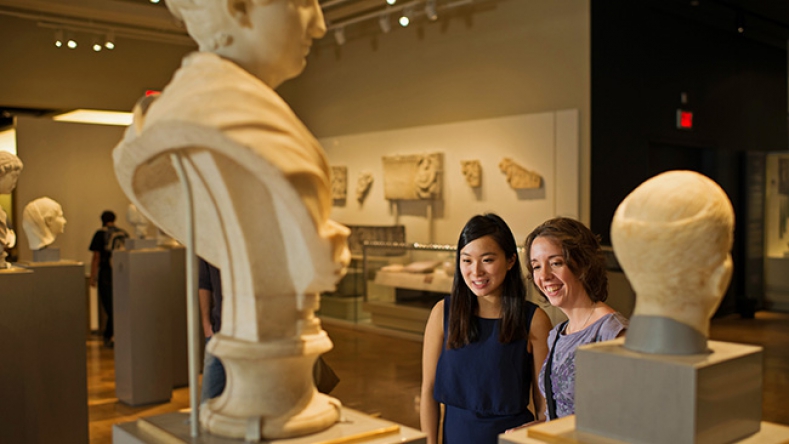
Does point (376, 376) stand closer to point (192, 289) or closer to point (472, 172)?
point (472, 172)

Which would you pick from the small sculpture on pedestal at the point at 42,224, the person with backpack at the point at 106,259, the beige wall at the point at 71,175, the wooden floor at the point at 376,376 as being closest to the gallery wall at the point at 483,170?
the wooden floor at the point at 376,376

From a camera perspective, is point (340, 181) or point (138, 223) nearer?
point (138, 223)

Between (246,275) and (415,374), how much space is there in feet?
17.0

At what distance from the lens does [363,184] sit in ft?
34.2

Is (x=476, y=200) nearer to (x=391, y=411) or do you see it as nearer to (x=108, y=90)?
(x=391, y=411)

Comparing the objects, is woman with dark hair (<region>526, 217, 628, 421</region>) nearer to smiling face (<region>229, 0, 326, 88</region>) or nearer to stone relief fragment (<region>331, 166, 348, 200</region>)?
smiling face (<region>229, 0, 326, 88</region>)

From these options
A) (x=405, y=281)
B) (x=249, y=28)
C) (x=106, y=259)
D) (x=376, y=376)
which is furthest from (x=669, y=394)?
(x=106, y=259)

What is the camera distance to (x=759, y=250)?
10.6 meters

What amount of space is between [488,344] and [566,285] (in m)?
0.39

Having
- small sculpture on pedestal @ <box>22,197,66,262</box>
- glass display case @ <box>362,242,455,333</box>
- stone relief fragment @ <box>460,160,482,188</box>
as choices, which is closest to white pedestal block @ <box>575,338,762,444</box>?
small sculpture on pedestal @ <box>22,197,66,262</box>

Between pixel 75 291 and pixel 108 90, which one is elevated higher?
pixel 108 90

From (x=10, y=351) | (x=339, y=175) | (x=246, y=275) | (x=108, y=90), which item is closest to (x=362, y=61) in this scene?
(x=339, y=175)

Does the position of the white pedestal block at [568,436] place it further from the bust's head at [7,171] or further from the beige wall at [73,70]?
the beige wall at [73,70]

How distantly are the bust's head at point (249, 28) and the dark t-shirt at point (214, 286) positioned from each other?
1.72 meters
